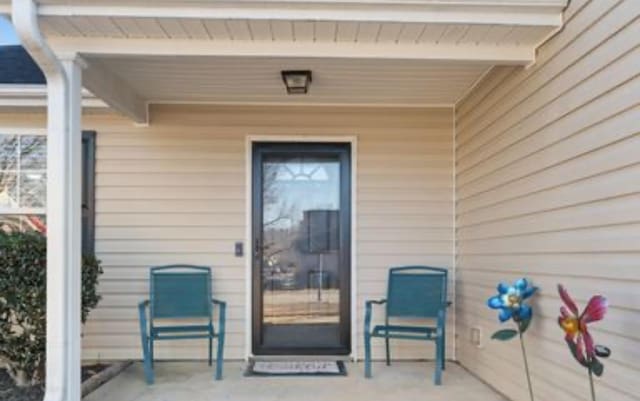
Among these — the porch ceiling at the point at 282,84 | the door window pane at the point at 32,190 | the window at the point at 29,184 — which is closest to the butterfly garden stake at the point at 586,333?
the porch ceiling at the point at 282,84

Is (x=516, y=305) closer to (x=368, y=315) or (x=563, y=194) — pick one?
(x=563, y=194)

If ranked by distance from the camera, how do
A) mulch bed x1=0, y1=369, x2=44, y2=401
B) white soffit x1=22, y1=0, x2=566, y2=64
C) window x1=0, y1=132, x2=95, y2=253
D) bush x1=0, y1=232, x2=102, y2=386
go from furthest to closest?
window x1=0, y1=132, x2=95, y2=253
mulch bed x1=0, y1=369, x2=44, y2=401
bush x1=0, y1=232, x2=102, y2=386
white soffit x1=22, y1=0, x2=566, y2=64

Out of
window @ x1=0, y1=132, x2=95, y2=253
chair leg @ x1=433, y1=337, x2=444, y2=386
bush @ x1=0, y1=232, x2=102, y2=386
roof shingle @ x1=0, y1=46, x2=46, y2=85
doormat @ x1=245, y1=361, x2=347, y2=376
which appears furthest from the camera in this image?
window @ x1=0, y1=132, x2=95, y2=253

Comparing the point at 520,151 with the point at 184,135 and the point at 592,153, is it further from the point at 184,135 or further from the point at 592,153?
the point at 184,135

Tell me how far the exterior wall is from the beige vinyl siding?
59cm

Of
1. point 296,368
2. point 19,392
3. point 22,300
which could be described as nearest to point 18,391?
point 19,392

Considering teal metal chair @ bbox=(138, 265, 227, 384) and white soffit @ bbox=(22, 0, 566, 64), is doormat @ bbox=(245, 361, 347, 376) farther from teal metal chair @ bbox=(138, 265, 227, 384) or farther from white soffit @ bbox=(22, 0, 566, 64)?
white soffit @ bbox=(22, 0, 566, 64)

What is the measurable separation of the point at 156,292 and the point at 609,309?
3.35 m

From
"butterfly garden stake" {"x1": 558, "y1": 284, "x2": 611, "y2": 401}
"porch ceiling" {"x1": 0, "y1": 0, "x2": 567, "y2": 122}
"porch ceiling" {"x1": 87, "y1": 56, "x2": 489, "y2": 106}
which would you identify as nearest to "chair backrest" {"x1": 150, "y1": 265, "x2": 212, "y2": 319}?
"porch ceiling" {"x1": 87, "y1": 56, "x2": 489, "y2": 106}

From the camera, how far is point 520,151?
365 cm

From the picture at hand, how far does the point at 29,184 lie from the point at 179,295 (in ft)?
5.12

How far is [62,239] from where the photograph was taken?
3246 millimetres

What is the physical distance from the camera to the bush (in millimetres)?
3721

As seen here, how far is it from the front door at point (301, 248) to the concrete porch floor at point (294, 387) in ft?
1.43
